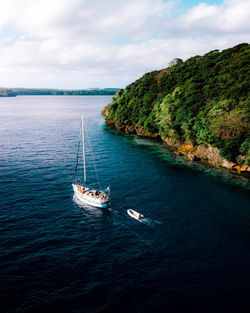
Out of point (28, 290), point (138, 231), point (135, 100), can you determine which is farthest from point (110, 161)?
point (135, 100)

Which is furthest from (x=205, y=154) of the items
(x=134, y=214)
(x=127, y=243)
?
(x=127, y=243)

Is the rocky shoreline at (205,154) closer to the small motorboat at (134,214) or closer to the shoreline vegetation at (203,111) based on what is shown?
the shoreline vegetation at (203,111)

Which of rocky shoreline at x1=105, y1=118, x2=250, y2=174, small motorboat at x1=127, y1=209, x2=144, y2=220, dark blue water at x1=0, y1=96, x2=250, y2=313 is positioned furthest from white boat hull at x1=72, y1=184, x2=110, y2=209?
rocky shoreline at x1=105, y1=118, x2=250, y2=174

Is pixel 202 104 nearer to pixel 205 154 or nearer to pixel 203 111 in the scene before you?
pixel 203 111

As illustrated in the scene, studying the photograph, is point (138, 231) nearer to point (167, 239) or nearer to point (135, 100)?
point (167, 239)

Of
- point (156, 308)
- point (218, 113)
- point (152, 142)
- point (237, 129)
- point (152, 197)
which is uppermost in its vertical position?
point (218, 113)

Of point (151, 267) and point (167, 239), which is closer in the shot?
point (151, 267)

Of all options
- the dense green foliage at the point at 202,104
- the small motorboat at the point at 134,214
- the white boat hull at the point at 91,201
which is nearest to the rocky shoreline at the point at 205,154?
the dense green foliage at the point at 202,104

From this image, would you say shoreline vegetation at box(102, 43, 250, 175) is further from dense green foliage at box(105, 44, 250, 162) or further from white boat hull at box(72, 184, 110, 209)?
white boat hull at box(72, 184, 110, 209)
